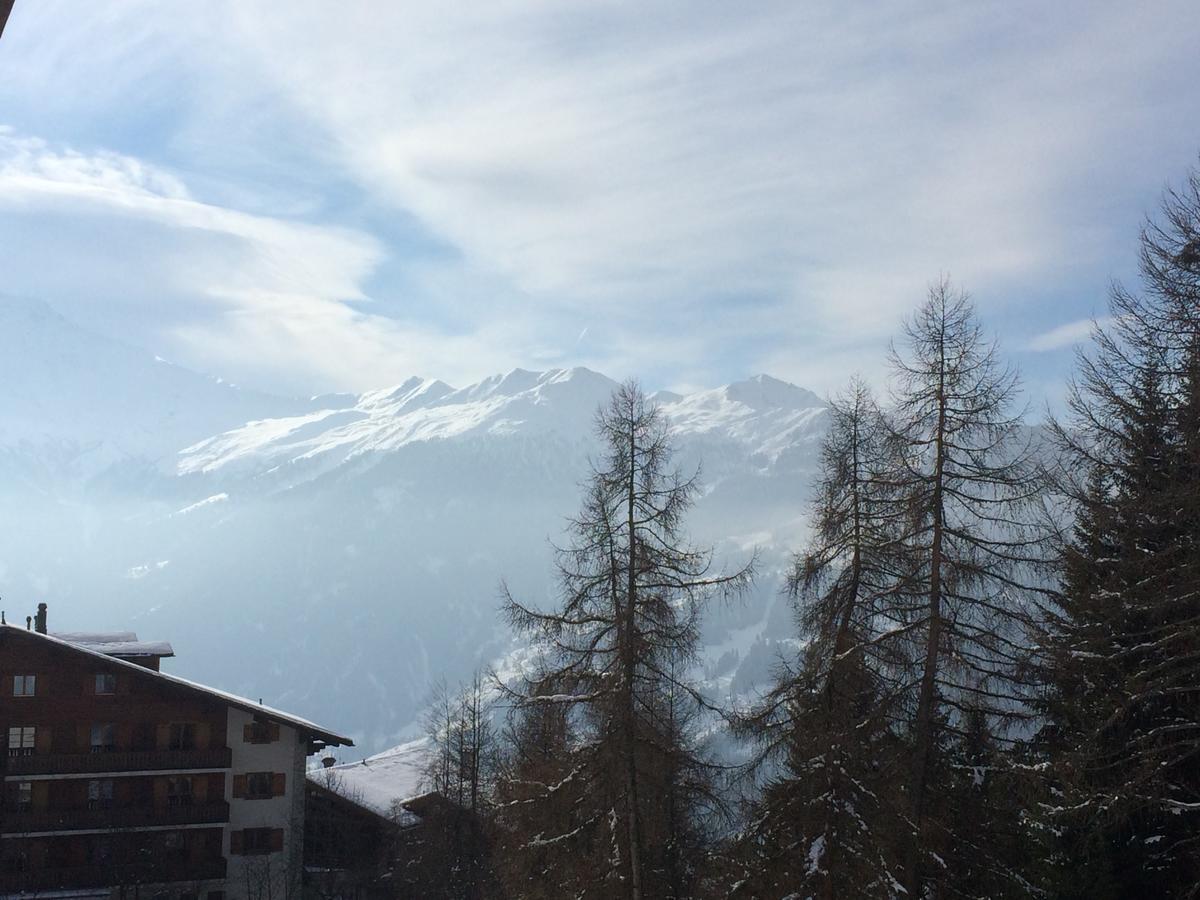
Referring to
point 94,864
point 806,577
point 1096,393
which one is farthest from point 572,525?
point 94,864

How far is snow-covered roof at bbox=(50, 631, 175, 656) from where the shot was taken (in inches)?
2015

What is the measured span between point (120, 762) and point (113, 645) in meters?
8.13

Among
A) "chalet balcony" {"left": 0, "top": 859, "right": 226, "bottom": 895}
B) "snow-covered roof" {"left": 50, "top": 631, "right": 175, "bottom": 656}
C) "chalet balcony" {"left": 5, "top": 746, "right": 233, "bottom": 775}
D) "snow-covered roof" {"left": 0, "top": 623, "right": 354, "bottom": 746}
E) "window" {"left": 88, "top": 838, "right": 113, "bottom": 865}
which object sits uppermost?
"snow-covered roof" {"left": 50, "top": 631, "right": 175, "bottom": 656}

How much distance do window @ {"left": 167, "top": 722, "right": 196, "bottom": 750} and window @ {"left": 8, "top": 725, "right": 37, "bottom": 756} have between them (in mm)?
5534

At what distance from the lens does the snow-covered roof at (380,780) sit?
201ft

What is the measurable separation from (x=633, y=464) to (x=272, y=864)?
3649 cm

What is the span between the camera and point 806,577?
2144 centimetres

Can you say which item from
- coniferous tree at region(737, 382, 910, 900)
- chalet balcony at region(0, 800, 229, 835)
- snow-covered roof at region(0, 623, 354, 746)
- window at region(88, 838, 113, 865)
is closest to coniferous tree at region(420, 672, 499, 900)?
snow-covered roof at region(0, 623, 354, 746)

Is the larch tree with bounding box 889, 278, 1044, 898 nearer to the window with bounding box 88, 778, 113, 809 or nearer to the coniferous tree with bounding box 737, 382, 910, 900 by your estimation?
the coniferous tree with bounding box 737, 382, 910, 900

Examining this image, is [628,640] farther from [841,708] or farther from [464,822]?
[464,822]

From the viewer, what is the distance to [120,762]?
155ft

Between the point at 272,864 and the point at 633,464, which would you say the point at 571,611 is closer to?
the point at 633,464

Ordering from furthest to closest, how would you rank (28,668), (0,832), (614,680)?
1. (28,668)
2. (0,832)
3. (614,680)

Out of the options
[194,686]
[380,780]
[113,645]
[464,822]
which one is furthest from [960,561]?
[380,780]
